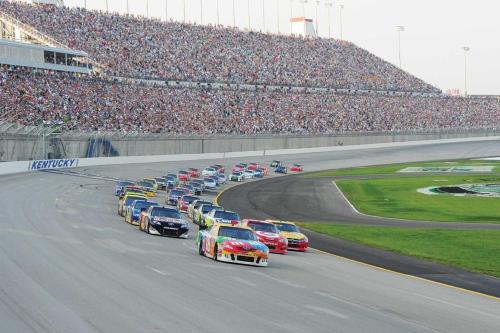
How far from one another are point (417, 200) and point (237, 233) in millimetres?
40899

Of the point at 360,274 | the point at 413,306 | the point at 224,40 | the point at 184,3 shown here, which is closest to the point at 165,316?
the point at 413,306

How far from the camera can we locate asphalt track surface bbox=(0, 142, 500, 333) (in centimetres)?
1589

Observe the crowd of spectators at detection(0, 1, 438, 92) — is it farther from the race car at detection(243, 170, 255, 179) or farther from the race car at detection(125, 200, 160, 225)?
the race car at detection(125, 200, 160, 225)

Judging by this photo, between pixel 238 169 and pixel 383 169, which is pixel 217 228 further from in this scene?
pixel 383 169

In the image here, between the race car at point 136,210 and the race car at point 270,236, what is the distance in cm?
856

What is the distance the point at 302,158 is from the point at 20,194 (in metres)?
67.9

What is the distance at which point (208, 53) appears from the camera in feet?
447

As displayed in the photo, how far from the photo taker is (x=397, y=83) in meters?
167

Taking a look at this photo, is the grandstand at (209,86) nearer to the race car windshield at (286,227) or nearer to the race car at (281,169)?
the race car at (281,169)

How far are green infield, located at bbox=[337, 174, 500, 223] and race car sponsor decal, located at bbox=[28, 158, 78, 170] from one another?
27718mm

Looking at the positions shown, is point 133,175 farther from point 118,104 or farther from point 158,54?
point 158,54

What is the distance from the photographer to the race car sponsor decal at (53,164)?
81125mm

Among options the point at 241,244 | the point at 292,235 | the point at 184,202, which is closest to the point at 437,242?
the point at 292,235

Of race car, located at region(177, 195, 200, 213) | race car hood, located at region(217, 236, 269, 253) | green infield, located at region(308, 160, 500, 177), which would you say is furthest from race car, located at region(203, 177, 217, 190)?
race car hood, located at region(217, 236, 269, 253)
